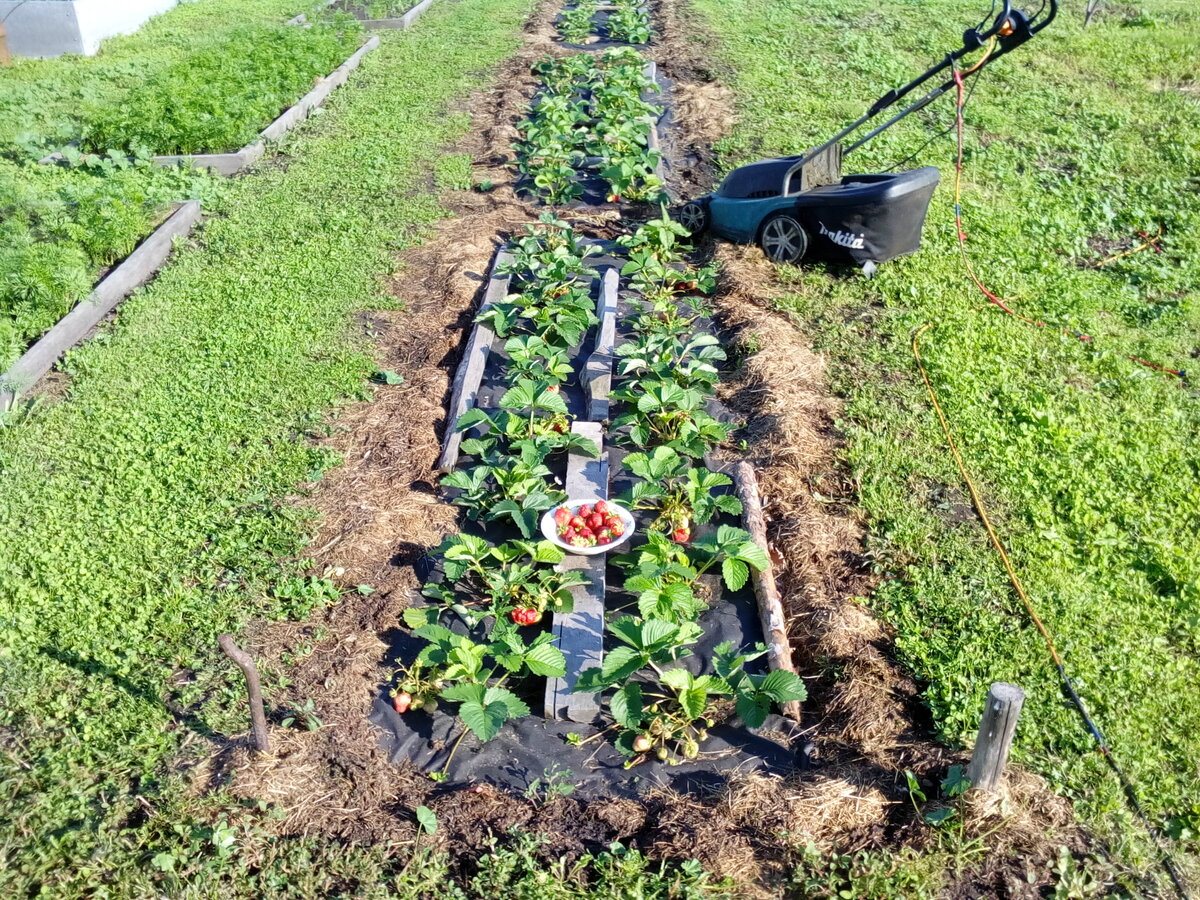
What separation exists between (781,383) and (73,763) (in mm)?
4080

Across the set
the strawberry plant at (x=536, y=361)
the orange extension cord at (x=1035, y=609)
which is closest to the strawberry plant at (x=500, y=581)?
the strawberry plant at (x=536, y=361)

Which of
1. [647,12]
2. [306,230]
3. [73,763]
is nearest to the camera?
[73,763]

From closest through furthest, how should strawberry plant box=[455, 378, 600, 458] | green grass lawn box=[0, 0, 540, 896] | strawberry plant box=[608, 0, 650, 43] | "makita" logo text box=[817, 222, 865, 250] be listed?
green grass lawn box=[0, 0, 540, 896], strawberry plant box=[455, 378, 600, 458], "makita" logo text box=[817, 222, 865, 250], strawberry plant box=[608, 0, 650, 43]

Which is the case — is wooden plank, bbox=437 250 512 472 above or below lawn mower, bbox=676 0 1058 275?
below

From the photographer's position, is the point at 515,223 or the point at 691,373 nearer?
the point at 691,373

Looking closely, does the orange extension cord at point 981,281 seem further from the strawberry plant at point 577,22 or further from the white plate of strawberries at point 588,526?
the strawberry plant at point 577,22

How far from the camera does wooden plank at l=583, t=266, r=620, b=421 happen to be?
5902 millimetres

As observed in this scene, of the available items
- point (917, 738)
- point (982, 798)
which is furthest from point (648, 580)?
point (982, 798)

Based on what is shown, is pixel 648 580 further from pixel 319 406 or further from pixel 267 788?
pixel 319 406

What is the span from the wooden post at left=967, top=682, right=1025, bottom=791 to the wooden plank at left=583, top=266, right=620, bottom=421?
3.00 metres

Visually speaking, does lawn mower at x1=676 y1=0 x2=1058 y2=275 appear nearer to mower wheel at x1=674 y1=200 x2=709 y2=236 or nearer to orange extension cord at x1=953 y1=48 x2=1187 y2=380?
mower wheel at x1=674 y1=200 x2=709 y2=236

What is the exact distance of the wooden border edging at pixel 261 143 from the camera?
909 cm

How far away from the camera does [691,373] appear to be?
5828 mm

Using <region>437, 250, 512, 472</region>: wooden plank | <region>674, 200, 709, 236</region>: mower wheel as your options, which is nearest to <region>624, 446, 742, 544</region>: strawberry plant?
<region>437, 250, 512, 472</region>: wooden plank
